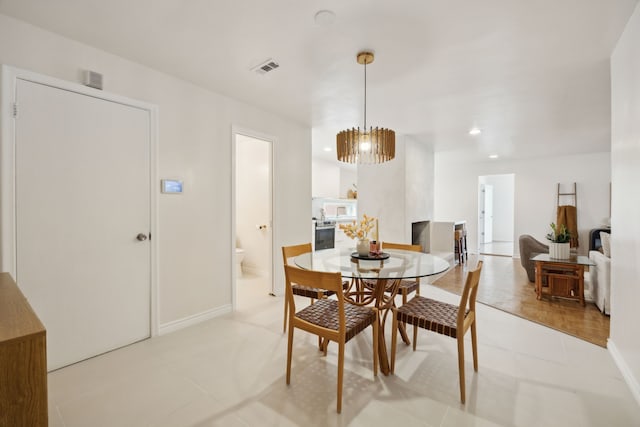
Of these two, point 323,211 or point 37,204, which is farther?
point 323,211

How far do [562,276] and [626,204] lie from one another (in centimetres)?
210

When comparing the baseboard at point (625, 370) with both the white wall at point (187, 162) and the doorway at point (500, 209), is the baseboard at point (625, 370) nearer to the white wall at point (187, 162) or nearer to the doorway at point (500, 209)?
the white wall at point (187, 162)

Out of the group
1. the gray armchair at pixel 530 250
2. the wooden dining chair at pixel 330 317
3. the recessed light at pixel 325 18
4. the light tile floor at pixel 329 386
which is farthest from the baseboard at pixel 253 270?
the gray armchair at pixel 530 250

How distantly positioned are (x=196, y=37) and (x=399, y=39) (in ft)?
4.84

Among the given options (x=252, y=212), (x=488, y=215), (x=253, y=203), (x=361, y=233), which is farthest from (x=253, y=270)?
(x=488, y=215)

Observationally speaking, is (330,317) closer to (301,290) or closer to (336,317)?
(336,317)

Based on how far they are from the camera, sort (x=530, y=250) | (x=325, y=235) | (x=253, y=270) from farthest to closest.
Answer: (x=325, y=235)
(x=253, y=270)
(x=530, y=250)

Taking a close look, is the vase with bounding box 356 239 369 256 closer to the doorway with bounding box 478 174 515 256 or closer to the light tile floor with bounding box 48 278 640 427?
the light tile floor with bounding box 48 278 640 427

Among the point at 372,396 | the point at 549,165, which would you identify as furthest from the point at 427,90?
the point at 549,165

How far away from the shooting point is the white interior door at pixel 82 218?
2045mm

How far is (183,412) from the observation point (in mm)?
1722

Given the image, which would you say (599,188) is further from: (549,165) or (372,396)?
(372,396)

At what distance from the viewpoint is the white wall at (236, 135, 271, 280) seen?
4.90 meters

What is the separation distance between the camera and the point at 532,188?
713 cm
